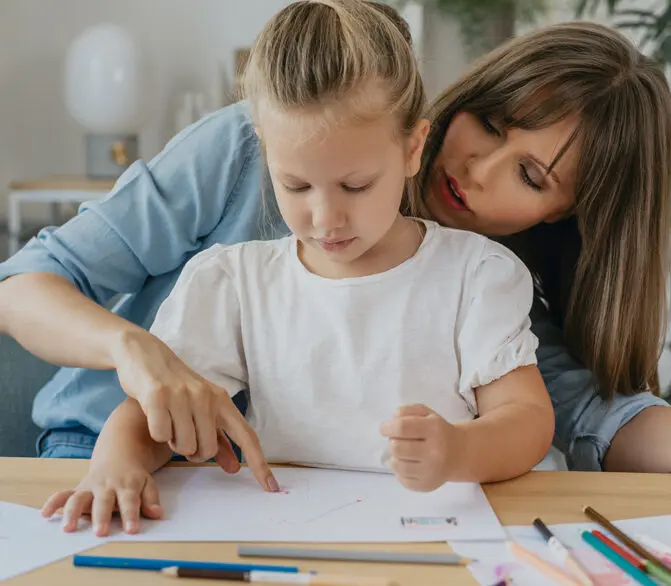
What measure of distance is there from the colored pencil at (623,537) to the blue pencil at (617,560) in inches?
0.7

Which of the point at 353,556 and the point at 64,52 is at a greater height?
the point at 353,556

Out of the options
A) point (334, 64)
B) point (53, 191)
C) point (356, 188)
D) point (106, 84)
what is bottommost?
point (53, 191)

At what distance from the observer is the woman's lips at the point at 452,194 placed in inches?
45.3

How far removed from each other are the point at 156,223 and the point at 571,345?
1.81 ft

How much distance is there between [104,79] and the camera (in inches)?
119

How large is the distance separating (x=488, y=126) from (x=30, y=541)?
2.32 ft

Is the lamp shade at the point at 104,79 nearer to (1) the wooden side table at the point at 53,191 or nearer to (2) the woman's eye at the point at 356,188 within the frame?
(1) the wooden side table at the point at 53,191

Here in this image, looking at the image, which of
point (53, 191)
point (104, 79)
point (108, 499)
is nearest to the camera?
point (108, 499)

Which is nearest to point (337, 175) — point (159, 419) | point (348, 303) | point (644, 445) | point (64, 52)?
point (348, 303)

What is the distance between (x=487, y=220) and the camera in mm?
1160

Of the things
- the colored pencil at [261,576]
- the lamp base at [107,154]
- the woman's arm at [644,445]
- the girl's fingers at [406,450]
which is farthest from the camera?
the lamp base at [107,154]

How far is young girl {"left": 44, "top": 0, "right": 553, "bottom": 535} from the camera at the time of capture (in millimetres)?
848

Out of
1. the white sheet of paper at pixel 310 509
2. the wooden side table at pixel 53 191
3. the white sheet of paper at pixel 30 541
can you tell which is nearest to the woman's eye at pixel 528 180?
the white sheet of paper at pixel 310 509

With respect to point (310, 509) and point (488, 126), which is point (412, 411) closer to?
point (310, 509)
